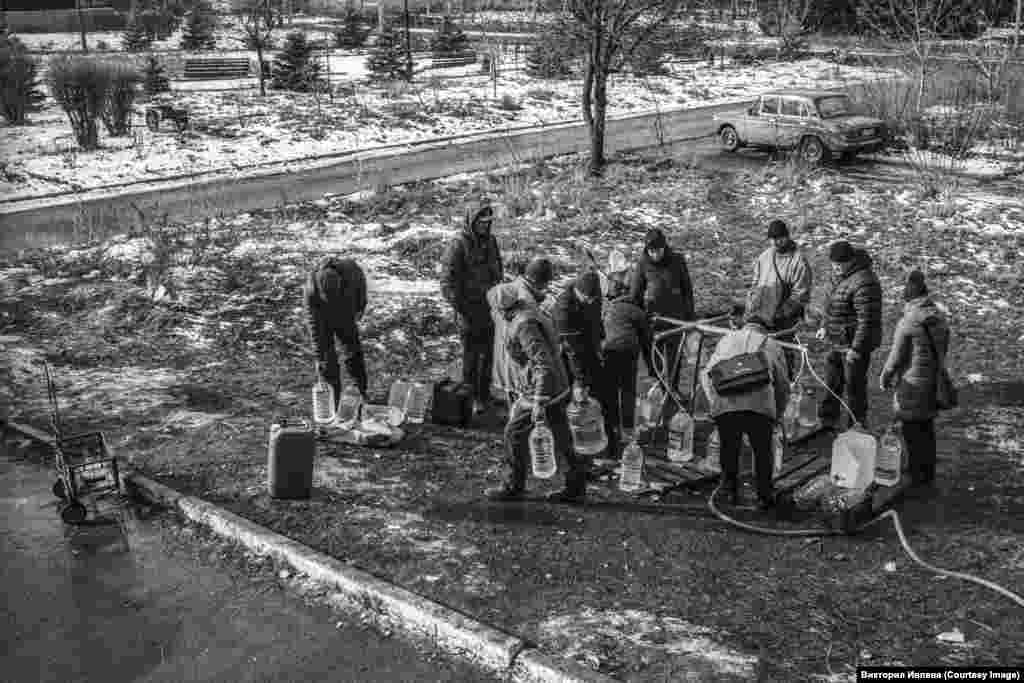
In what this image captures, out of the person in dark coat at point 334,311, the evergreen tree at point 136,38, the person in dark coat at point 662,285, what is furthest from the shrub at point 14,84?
the person in dark coat at point 662,285

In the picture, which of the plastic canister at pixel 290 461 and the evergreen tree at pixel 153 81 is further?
the evergreen tree at pixel 153 81

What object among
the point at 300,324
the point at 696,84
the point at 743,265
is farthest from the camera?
the point at 696,84

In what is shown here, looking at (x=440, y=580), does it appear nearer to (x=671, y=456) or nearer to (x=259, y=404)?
(x=671, y=456)

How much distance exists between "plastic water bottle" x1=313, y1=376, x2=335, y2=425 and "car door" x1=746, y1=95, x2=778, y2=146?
16590 millimetres

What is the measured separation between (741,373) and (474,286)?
124 inches

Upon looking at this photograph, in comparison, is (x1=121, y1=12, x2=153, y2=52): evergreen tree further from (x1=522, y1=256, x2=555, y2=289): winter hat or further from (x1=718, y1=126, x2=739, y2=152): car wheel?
(x1=522, y1=256, x2=555, y2=289): winter hat

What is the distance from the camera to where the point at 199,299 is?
12.6 meters

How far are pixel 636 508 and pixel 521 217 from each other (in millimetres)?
10031

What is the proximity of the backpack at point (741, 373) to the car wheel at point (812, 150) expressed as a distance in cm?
1582

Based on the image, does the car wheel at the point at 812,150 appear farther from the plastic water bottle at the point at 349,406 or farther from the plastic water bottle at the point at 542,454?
the plastic water bottle at the point at 542,454

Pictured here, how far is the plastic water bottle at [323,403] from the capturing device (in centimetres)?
898

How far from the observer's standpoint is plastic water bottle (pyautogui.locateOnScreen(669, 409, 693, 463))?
319 inches

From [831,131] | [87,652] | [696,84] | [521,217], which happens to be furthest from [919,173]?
[696,84]

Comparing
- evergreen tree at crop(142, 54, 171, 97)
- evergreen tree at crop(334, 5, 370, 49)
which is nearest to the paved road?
evergreen tree at crop(142, 54, 171, 97)
